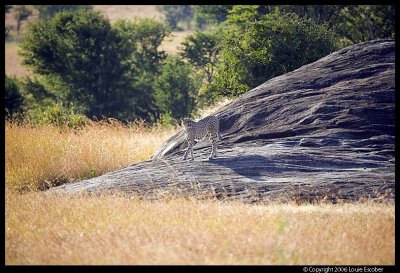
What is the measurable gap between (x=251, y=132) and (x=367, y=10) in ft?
99.4

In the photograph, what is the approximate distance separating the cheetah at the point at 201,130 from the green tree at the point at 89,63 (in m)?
26.5

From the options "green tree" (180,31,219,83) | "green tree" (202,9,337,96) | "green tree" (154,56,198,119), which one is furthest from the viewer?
"green tree" (180,31,219,83)

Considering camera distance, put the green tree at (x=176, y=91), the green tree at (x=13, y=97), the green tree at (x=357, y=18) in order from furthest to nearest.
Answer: the green tree at (x=357, y=18) → the green tree at (x=13, y=97) → the green tree at (x=176, y=91)

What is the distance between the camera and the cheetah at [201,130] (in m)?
14.6

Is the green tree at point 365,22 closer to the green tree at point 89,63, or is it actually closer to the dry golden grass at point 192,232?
the green tree at point 89,63

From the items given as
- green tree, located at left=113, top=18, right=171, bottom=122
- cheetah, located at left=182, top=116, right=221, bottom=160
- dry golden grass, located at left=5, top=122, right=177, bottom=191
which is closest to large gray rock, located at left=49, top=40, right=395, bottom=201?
cheetah, located at left=182, top=116, right=221, bottom=160

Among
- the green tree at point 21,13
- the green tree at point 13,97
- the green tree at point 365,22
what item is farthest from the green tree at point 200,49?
the green tree at point 21,13

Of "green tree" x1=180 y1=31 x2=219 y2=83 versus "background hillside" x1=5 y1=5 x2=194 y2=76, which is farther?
"background hillside" x1=5 y1=5 x2=194 y2=76

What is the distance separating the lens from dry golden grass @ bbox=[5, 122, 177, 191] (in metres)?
16.9

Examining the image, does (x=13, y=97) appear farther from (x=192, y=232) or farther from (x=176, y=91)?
(x=192, y=232)

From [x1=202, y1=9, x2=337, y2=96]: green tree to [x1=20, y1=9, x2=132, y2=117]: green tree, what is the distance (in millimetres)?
15265

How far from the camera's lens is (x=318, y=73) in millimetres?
17750

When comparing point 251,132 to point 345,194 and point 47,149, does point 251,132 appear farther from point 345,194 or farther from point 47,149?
point 47,149

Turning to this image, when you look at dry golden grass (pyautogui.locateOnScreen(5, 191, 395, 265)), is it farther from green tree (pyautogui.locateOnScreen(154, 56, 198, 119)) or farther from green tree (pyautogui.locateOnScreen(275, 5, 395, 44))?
green tree (pyautogui.locateOnScreen(275, 5, 395, 44))
